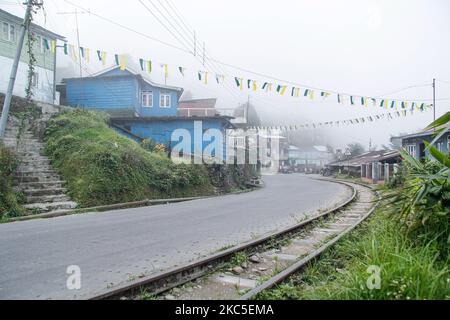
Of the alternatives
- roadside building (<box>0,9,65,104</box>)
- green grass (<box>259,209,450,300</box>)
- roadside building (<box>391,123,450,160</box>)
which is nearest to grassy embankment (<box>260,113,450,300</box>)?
green grass (<box>259,209,450,300</box>)

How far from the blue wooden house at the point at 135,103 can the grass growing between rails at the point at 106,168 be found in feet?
19.3

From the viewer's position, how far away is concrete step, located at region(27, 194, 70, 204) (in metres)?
10.8

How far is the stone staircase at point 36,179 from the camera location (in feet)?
35.2

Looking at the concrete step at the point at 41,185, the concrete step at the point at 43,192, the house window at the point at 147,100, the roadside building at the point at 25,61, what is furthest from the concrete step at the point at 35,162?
the house window at the point at 147,100

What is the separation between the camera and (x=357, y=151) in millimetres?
66250

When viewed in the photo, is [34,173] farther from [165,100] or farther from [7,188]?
[165,100]

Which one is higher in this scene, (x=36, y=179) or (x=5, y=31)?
(x=5, y=31)

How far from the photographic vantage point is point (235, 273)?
16.5 feet

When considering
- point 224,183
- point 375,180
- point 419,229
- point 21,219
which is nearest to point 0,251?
point 21,219

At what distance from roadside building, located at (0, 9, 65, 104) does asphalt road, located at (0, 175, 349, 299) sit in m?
15.3

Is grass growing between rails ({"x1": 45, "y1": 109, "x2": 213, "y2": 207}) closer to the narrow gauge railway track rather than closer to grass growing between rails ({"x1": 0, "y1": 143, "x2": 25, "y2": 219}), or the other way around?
grass growing between rails ({"x1": 0, "y1": 143, "x2": 25, "y2": 219})

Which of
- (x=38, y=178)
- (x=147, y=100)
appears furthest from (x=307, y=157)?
(x=38, y=178)

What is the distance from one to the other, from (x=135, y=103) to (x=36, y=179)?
14018 millimetres
